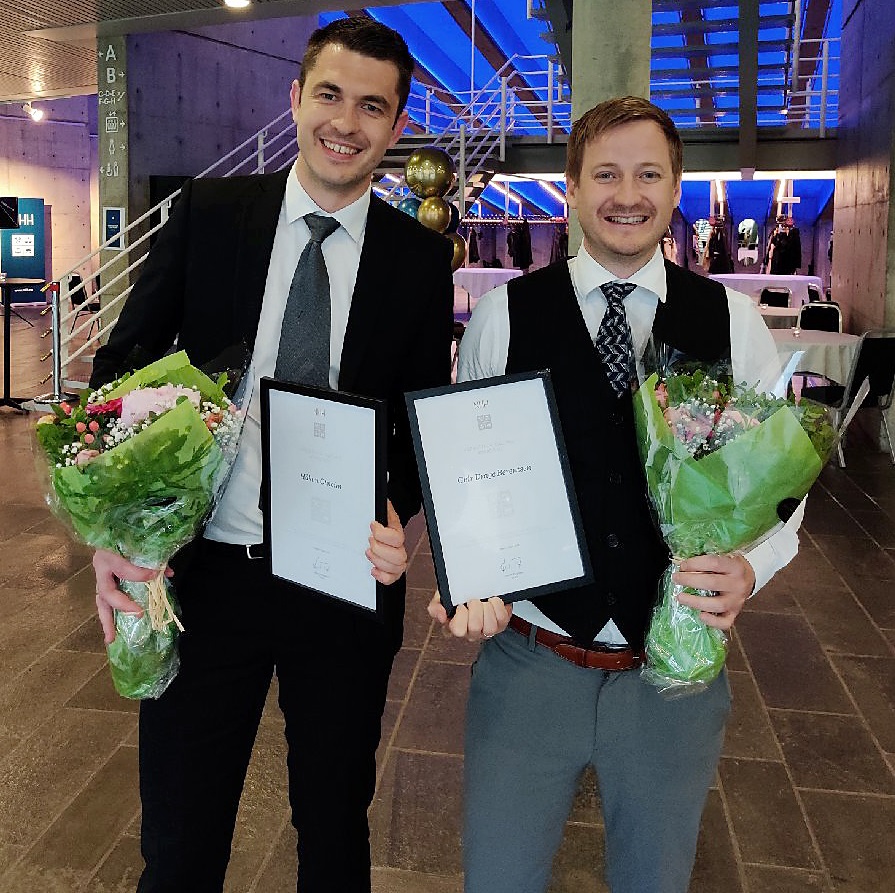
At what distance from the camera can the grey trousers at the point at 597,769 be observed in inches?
59.8

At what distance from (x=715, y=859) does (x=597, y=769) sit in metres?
1.27

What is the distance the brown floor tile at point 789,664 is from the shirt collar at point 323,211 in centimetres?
255

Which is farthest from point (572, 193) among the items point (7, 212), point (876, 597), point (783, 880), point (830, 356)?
point (7, 212)

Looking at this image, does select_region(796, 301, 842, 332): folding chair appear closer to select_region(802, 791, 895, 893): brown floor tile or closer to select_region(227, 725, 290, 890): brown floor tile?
select_region(802, 791, 895, 893): brown floor tile

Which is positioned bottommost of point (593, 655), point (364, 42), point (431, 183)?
point (593, 655)

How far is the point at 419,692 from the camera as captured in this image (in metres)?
3.52

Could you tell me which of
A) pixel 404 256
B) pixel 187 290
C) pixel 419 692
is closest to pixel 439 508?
pixel 404 256

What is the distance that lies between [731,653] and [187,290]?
3010 mm

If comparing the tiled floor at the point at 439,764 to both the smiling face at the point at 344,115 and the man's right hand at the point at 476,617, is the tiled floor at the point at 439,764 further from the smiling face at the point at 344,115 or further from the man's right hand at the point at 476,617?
the smiling face at the point at 344,115

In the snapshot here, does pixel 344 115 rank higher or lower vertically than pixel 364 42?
lower

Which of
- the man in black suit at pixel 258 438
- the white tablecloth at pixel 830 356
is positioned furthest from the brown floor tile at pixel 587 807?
the white tablecloth at pixel 830 356

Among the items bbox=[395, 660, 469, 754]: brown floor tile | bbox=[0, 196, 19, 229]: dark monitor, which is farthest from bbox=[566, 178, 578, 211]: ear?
bbox=[0, 196, 19, 229]: dark monitor

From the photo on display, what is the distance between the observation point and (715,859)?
101 inches

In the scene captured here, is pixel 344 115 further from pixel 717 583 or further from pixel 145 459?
pixel 717 583
